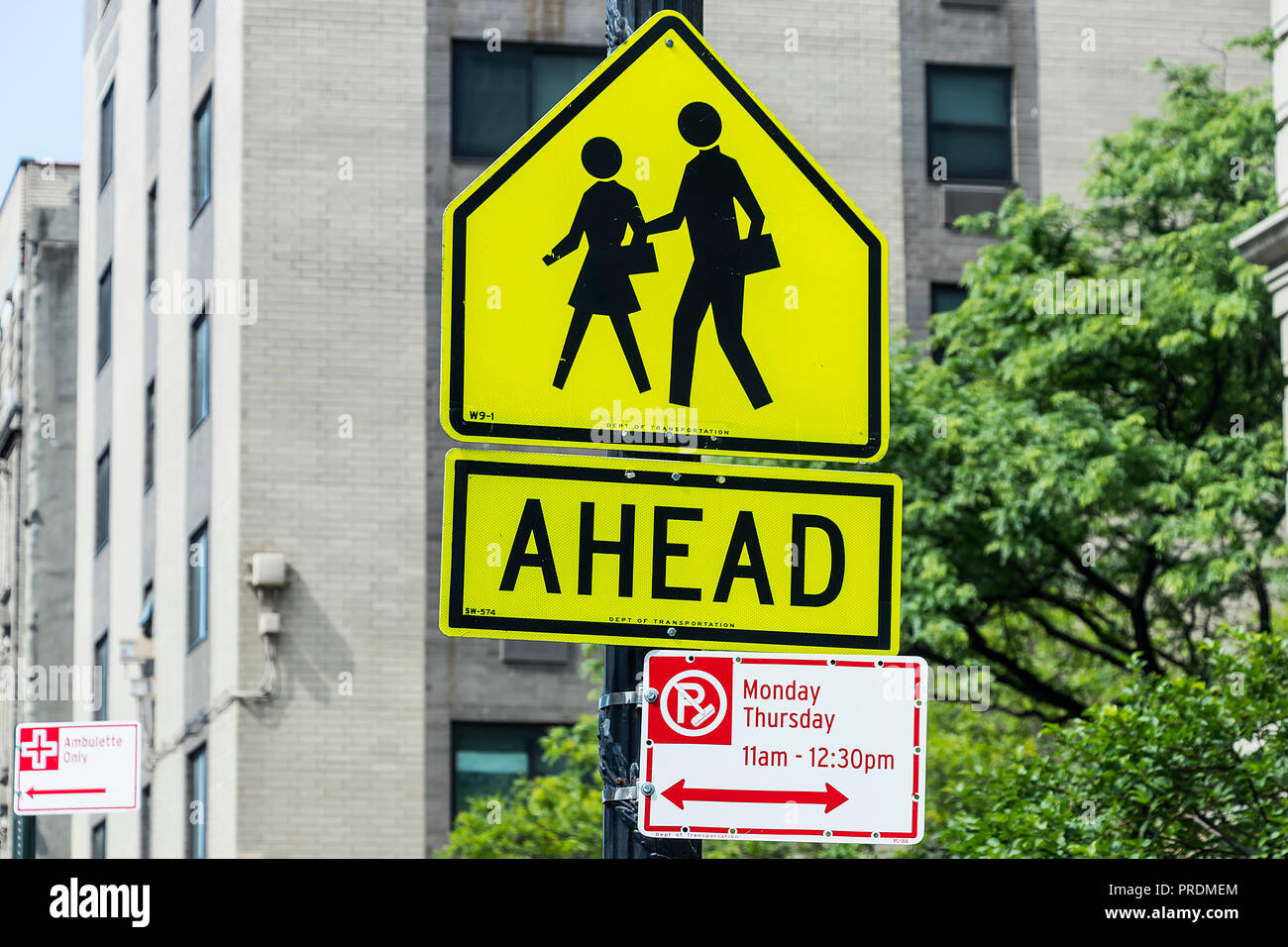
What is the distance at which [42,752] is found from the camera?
1214cm

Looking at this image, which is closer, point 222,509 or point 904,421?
point 904,421

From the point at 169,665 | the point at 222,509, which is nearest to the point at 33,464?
the point at 169,665

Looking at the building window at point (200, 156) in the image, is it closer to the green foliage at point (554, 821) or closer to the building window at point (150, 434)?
the building window at point (150, 434)

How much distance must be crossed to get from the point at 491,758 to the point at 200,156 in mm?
9936

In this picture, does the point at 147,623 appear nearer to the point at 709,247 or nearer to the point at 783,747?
the point at 709,247

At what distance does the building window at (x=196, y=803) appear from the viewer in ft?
88.2

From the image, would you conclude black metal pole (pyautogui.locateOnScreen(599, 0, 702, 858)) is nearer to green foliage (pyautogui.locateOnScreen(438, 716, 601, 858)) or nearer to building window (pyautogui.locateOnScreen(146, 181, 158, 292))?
green foliage (pyautogui.locateOnScreen(438, 716, 601, 858))

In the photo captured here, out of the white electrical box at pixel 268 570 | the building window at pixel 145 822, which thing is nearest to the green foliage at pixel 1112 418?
the white electrical box at pixel 268 570

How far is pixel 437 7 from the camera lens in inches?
1072

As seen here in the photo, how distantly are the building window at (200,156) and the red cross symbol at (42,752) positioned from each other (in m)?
17.2

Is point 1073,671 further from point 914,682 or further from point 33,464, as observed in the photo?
point 33,464

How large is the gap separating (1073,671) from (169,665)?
13.1m

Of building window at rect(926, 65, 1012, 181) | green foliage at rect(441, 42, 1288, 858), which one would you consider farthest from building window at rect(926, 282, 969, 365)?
green foliage at rect(441, 42, 1288, 858)

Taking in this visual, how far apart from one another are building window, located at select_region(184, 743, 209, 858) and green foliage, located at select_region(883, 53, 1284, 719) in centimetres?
1114
